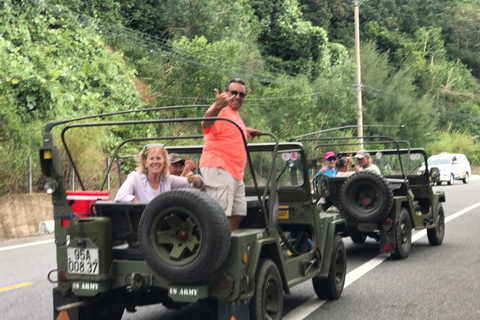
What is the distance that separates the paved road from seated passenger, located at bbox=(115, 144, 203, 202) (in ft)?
4.75

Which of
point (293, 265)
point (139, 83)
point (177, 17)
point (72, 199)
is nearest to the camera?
point (72, 199)

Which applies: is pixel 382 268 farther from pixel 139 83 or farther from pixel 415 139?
pixel 415 139

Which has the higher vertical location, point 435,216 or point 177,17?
point 177,17

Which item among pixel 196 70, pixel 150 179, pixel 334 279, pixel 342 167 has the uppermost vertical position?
pixel 196 70

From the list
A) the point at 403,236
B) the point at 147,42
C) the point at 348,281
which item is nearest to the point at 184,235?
the point at 348,281

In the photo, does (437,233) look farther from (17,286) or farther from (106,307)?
(106,307)

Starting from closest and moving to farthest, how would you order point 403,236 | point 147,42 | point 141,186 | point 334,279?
point 141,186 → point 334,279 → point 403,236 → point 147,42

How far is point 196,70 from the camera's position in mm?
29266

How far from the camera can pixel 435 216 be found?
1242 centimetres

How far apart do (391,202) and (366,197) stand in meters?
0.43

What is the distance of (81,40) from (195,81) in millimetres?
5073

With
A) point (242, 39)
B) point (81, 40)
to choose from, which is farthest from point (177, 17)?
point (81, 40)

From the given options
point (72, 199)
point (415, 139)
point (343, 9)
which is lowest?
point (415, 139)

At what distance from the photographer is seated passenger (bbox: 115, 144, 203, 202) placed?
20.0 feet
